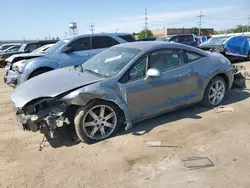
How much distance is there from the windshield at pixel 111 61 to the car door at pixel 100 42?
11.3 ft

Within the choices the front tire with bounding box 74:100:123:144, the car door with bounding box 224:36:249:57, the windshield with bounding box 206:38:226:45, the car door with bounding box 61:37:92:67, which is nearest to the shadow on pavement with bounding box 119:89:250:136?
the front tire with bounding box 74:100:123:144

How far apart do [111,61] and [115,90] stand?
2.62 ft

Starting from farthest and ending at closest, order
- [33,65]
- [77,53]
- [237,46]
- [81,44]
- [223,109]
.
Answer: [237,46], [81,44], [77,53], [33,65], [223,109]

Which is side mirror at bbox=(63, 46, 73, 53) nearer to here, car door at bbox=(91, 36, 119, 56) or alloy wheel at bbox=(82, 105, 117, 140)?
car door at bbox=(91, 36, 119, 56)

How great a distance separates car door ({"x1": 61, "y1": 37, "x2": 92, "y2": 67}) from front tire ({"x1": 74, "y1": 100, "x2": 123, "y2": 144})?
13.5 feet

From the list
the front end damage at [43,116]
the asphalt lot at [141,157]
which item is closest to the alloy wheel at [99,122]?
the asphalt lot at [141,157]

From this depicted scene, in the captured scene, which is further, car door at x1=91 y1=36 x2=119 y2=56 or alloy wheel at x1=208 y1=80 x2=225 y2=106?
car door at x1=91 y1=36 x2=119 y2=56

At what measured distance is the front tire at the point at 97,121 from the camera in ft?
12.5

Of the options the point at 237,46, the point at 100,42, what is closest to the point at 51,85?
the point at 100,42

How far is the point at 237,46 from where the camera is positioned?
1296 cm

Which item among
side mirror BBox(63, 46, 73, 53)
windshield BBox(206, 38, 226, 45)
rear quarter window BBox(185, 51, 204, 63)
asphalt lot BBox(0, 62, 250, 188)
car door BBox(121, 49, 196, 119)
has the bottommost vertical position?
asphalt lot BBox(0, 62, 250, 188)

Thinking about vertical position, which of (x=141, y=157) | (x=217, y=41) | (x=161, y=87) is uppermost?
(x=217, y=41)

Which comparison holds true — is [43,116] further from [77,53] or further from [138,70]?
[77,53]

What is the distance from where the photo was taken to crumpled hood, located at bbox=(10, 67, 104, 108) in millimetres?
3773
